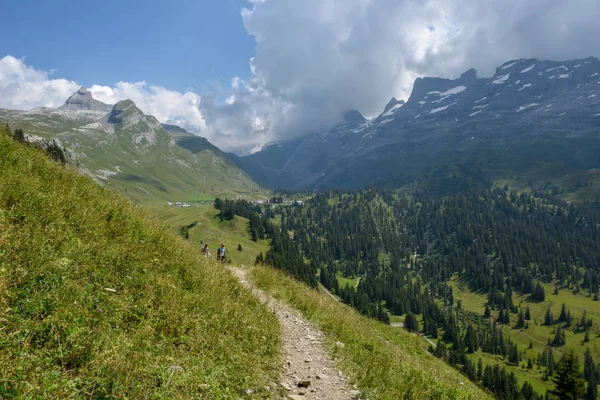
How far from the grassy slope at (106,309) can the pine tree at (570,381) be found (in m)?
65.4

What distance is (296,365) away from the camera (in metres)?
10.7

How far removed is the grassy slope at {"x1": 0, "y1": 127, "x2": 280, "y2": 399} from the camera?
6.20 meters

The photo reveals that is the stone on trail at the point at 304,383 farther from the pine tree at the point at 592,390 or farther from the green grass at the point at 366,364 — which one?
the pine tree at the point at 592,390

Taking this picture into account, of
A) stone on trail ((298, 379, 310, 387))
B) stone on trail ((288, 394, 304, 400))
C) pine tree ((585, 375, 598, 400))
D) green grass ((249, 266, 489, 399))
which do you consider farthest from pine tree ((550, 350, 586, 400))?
pine tree ((585, 375, 598, 400))

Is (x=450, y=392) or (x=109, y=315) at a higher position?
(x=109, y=315)

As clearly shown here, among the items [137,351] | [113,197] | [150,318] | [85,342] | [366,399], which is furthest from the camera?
[113,197]

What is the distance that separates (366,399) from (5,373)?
28.4ft

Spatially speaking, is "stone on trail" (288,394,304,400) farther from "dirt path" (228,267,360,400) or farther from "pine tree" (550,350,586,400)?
"pine tree" (550,350,586,400)

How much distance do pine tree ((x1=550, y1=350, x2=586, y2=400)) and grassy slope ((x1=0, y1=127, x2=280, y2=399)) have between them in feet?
215

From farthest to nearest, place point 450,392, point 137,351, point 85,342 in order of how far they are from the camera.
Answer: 1. point 450,392
2. point 137,351
3. point 85,342

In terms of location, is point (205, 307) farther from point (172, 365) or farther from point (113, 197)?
point (113, 197)

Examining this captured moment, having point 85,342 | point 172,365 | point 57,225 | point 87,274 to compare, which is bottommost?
point 172,365

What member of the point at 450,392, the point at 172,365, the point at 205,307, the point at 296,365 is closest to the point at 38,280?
the point at 172,365

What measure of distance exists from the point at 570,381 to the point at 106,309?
71.9m
